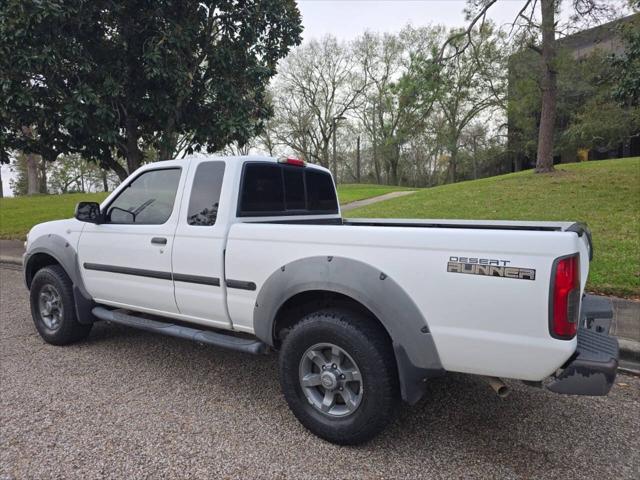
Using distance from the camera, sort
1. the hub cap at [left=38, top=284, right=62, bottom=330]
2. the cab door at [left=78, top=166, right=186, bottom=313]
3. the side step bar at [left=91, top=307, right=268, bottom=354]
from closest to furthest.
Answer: the side step bar at [left=91, top=307, right=268, bottom=354] < the cab door at [left=78, top=166, right=186, bottom=313] < the hub cap at [left=38, top=284, right=62, bottom=330]

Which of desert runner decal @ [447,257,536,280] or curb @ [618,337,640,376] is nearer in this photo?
desert runner decal @ [447,257,536,280]

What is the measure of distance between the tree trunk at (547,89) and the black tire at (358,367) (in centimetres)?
1272

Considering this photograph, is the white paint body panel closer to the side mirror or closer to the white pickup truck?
the white pickup truck

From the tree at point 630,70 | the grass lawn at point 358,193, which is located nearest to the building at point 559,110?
the tree at point 630,70

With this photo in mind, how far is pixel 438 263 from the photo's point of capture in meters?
2.22

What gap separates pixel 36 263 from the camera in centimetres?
458

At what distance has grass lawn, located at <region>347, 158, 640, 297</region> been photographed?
6.21 m

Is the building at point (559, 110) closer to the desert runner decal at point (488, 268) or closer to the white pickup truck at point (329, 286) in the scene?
the white pickup truck at point (329, 286)

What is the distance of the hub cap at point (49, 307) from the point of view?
14.1 ft

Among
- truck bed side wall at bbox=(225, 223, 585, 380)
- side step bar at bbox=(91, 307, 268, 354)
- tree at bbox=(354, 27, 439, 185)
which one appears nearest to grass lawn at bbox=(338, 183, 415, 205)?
tree at bbox=(354, 27, 439, 185)

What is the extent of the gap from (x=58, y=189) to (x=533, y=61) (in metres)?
58.1

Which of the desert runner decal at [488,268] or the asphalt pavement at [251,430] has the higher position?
the desert runner decal at [488,268]

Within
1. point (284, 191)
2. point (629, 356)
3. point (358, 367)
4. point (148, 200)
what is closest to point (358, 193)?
point (629, 356)

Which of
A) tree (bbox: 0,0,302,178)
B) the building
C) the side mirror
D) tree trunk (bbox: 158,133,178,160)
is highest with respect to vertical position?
the building
